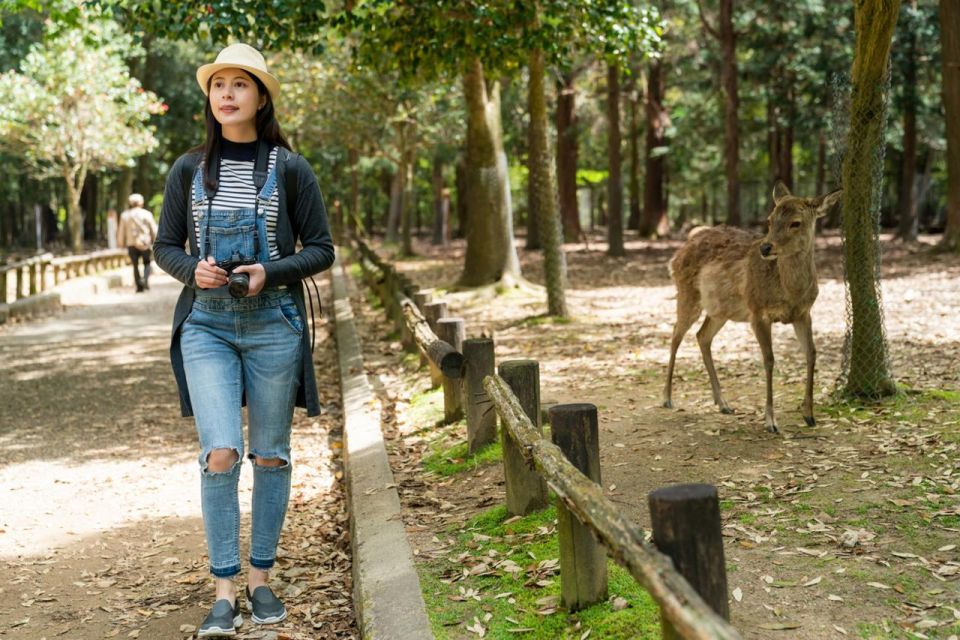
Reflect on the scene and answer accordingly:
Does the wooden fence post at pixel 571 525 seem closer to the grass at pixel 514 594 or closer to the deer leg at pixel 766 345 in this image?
the grass at pixel 514 594

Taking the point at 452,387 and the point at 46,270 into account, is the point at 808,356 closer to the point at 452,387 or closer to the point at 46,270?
the point at 452,387

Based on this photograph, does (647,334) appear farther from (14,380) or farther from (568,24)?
(14,380)

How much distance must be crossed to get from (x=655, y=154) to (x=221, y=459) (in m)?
25.3

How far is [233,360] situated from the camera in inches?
168

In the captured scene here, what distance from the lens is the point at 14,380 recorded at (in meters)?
11.2

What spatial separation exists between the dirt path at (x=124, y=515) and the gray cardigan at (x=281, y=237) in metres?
1.20

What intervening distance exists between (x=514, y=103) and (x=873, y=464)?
27.2 meters

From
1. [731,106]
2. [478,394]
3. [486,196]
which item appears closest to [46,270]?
[486,196]

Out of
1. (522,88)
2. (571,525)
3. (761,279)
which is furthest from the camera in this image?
(522,88)

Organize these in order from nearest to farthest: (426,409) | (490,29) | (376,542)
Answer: (376,542)
(426,409)
(490,29)

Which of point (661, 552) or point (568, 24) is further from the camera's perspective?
point (568, 24)

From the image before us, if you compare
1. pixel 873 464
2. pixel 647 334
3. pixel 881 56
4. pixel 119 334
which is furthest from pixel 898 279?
pixel 119 334

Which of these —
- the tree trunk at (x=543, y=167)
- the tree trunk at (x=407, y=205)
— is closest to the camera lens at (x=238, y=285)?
the tree trunk at (x=543, y=167)

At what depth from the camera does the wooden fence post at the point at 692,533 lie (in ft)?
9.31
